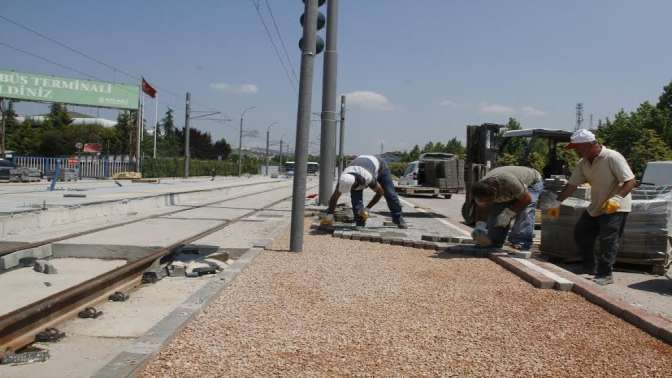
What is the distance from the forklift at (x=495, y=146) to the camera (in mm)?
11852

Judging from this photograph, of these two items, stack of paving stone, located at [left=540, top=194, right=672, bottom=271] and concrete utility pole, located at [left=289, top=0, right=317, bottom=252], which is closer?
stack of paving stone, located at [left=540, top=194, right=672, bottom=271]

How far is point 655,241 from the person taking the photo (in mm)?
6578

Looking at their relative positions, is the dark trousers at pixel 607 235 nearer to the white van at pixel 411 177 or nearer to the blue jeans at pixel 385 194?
the blue jeans at pixel 385 194

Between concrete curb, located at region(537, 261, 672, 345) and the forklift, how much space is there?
667cm

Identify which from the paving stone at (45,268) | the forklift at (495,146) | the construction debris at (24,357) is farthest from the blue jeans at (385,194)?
the construction debris at (24,357)

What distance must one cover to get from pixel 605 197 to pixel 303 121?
3.70 m

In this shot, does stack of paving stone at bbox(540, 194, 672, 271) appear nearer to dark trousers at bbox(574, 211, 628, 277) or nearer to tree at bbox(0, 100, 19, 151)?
dark trousers at bbox(574, 211, 628, 277)

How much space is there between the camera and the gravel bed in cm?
320

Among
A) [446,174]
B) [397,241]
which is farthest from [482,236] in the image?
[446,174]

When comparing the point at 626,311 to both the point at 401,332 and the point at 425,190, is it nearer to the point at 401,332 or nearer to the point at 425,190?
the point at 401,332

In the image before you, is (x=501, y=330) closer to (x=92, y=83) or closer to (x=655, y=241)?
(x=655, y=241)

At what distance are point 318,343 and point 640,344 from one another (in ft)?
6.97

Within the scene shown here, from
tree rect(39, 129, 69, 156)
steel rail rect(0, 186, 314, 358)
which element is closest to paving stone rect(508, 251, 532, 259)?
steel rail rect(0, 186, 314, 358)

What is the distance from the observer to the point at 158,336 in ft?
11.4
